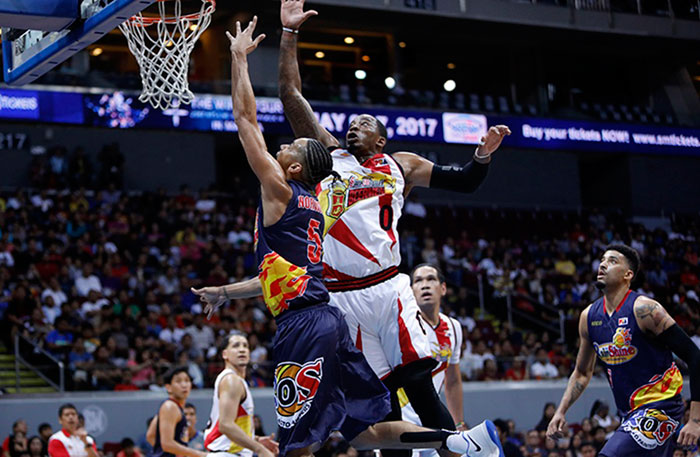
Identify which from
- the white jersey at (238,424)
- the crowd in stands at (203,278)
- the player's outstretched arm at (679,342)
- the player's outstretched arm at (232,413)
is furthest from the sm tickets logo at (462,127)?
the player's outstretched arm at (679,342)

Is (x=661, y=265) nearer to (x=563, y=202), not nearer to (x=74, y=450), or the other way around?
(x=563, y=202)

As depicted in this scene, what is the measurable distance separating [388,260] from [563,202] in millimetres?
22913

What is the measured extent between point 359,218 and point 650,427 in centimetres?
250

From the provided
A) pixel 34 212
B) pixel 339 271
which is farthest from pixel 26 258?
pixel 339 271

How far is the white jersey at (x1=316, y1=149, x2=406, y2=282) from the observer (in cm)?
579

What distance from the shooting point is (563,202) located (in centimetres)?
2789

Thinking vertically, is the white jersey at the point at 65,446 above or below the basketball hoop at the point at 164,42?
below

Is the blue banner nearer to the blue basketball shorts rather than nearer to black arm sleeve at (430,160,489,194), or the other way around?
black arm sleeve at (430,160,489,194)

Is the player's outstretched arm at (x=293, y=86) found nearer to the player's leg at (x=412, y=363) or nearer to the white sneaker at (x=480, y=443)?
the player's leg at (x=412, y=363)

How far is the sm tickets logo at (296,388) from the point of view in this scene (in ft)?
16.6

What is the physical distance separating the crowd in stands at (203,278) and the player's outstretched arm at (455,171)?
7.82 metres

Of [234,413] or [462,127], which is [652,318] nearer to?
[234,413]

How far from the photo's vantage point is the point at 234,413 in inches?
295

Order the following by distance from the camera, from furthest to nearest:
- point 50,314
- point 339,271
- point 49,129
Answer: point 49,129 → point 50,314 → point 339,271
